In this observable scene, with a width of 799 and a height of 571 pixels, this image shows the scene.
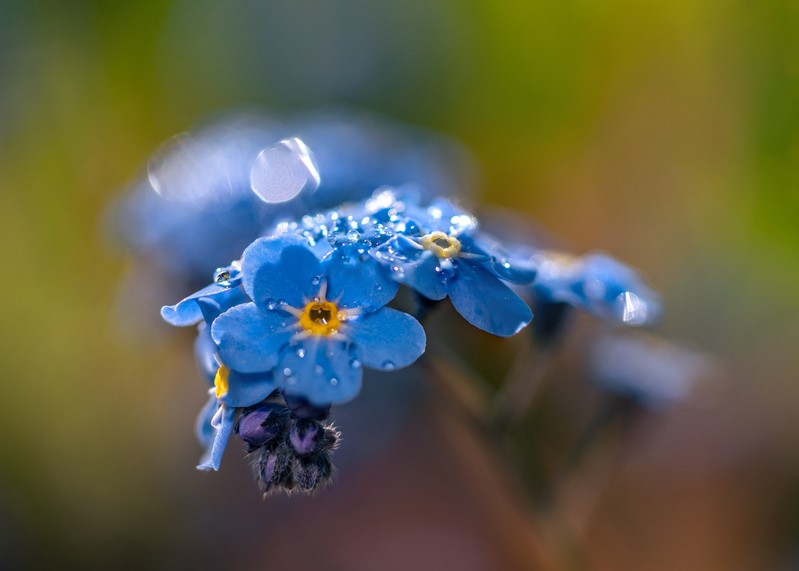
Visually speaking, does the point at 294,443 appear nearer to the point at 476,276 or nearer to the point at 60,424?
the point at 476,276

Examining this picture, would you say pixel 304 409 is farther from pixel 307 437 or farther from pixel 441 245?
pixel 441 245

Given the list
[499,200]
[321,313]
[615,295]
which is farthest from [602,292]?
[499,200]

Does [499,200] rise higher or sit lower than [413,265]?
lower

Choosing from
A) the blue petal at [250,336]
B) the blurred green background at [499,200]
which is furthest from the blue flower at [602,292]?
the blurred green background at [499,200]

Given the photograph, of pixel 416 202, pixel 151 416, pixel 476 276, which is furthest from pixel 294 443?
pixel 151 416

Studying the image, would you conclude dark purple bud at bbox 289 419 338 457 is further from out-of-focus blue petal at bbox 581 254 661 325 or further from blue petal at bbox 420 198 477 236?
out-of-focus blue petal at bbox 581 254 661 325

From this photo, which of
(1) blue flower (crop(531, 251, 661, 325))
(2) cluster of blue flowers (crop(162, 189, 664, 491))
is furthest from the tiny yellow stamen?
(1) blue flower (crop(531, 251, 661, 325))
